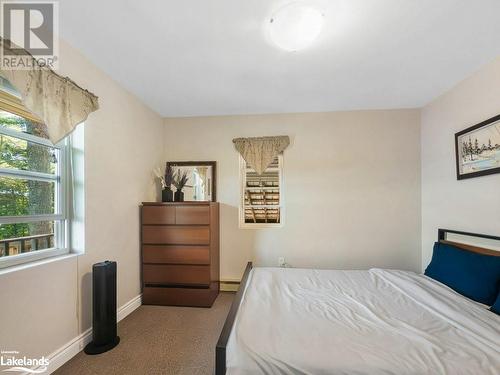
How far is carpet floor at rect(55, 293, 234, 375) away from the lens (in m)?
1.62

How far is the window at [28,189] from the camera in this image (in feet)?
4.68

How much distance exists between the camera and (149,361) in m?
1.70

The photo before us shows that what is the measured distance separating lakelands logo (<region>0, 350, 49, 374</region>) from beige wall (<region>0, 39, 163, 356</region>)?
0.03m

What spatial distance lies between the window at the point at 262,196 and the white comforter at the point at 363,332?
49.5 inches

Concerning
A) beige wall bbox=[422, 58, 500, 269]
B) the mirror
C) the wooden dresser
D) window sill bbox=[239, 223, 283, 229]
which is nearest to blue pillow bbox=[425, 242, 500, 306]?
beige wall bbox=[422, 58, 500, 269]

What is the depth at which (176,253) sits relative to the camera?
2.59 metres

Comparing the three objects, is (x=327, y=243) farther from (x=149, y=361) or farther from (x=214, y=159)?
(x=149, y=361)

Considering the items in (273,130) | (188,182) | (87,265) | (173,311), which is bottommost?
(173,311)

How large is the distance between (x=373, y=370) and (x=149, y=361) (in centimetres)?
160

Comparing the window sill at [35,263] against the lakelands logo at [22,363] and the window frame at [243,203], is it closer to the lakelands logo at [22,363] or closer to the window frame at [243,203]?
the lakelands logo at [22,363]

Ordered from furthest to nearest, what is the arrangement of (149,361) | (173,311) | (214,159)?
1. (214,159)
2. (173,311)
3. (149,361)

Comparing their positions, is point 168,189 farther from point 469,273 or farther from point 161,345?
point 469,273

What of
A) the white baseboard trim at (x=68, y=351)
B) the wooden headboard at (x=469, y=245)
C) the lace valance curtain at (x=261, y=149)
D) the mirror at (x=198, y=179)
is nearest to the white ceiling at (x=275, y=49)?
the lace valance curtain at (x=261, y=149)

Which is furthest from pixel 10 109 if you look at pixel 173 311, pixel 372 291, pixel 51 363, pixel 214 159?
pixel 372 291
